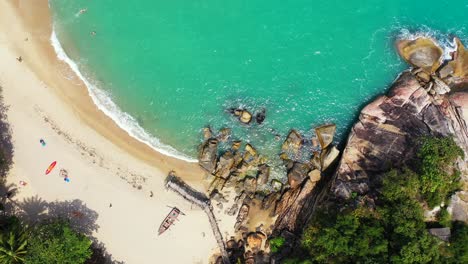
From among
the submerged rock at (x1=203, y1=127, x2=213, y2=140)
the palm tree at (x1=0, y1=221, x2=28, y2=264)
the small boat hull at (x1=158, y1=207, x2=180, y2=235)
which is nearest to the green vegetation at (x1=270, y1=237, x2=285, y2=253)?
the small boat hull at (x1=158, y1=207, x2=180, y2=235)

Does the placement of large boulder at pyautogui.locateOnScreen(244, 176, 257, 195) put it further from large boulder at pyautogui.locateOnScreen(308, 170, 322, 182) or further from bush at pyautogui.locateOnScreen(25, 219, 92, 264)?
bush at pyautogui.locateOnScreen(25, 219, 92, 264)

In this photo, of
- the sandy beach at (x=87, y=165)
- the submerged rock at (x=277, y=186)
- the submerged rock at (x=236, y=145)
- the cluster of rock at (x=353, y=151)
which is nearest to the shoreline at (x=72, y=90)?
the sandy beach at (x=87, y=165)

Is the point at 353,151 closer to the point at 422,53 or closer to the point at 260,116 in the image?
the point at 260,116

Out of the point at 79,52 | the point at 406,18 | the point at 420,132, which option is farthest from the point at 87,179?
the point at 406,18

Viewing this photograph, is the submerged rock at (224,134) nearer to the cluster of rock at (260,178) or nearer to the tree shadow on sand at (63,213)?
the cluster of rock at (260,178)

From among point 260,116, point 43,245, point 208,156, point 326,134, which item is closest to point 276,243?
point 208,156

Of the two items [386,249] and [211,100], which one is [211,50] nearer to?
[211,100]
